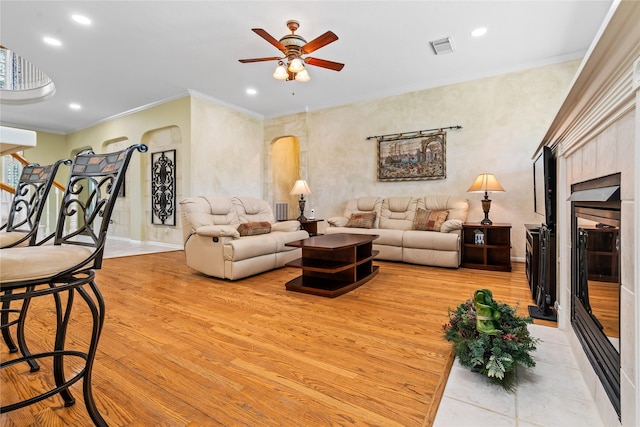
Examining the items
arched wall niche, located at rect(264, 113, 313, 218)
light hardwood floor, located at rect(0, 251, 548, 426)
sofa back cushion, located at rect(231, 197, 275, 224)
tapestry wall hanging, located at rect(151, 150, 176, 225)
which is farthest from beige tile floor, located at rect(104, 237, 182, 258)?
light hardwood floor, located at rect(0, 251, 548, 426)

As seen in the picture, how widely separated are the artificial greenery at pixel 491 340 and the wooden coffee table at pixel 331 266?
1.29 meters

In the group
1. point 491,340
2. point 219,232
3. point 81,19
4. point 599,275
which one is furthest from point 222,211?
point 599,275

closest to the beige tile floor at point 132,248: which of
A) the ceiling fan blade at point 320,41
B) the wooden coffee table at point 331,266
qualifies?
the wooden coffee table at point 331,266

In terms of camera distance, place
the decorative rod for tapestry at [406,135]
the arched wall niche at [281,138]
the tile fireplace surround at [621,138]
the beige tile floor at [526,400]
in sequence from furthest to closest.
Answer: the arched wall niche at [281,138] < the decorative rod for tapestry at [406,135] < the beige tile floor at [526,400] < the tile fireplace surround at [621,138]

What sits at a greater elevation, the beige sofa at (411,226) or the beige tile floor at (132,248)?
the beige sofa at (411,226)

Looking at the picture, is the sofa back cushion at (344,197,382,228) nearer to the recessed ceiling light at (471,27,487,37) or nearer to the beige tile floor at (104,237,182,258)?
the recessed ceiling light at (471,27,487,37)

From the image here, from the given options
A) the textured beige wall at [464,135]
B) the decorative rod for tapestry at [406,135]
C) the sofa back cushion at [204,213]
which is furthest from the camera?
the decorative rod for tapestry at [406,135]

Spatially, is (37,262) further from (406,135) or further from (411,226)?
(406,135)

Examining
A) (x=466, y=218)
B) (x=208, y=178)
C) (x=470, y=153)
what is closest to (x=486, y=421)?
(x=466, y=218)

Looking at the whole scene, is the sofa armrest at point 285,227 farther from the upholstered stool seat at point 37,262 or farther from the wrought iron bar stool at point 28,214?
the upholstered stool seat at point 37,262

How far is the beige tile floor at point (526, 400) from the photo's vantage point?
118cm

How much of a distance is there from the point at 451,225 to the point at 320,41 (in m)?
2.69

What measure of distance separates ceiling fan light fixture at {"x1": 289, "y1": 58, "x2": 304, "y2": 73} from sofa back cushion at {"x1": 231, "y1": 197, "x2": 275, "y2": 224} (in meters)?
1.95

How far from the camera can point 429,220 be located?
14.2 feet
